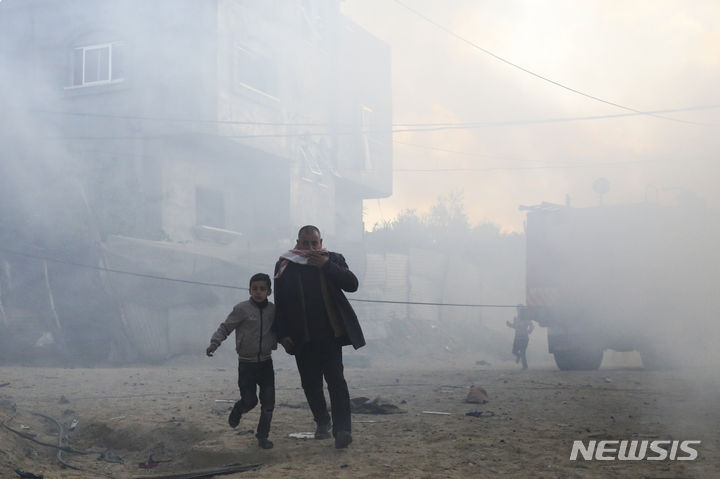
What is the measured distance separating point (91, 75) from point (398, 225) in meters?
16.2

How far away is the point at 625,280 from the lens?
32.3 feet

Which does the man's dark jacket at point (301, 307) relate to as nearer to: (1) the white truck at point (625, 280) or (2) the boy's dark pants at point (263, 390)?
(2) the boy's dark pants at point (263, 390)

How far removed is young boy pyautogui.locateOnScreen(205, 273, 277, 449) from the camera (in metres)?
4.68

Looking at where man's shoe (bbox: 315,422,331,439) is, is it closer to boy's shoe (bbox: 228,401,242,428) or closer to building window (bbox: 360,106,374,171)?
boy's shoe (bbox: 228,401,242,428)

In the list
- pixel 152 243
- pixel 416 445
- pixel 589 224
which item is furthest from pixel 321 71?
pixel 416 445

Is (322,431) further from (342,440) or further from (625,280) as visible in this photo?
(625,280)

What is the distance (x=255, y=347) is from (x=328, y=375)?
1.61ft

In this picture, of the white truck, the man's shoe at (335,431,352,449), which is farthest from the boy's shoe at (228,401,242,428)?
the white truck

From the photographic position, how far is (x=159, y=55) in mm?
14766

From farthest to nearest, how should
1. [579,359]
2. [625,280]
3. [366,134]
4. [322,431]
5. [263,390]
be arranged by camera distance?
1. [366,134]
2. [579,359]
3. [625,280]
4. [322,431]
5. [263,390]

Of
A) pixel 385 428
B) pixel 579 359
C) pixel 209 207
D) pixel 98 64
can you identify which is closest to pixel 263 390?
pixel 385 428

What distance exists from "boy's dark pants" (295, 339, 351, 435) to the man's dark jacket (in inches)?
3.1

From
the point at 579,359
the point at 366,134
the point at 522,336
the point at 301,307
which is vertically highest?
the point at 366,134

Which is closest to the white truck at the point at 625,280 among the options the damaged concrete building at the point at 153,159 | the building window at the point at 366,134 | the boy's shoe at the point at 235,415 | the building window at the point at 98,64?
the damaged concrete building at the point at 153,159
